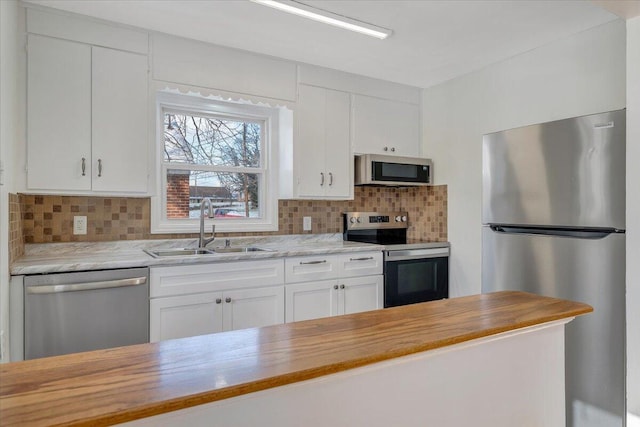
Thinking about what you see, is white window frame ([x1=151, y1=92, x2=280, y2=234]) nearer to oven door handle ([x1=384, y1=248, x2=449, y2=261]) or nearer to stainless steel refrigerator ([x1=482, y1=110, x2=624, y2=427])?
oven door handle ([x1=384, y1=248, x2=449, y2=261])

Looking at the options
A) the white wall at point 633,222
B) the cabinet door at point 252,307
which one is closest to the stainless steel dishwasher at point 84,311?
the cabinet door at point 252,307

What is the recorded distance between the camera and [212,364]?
2.44ft

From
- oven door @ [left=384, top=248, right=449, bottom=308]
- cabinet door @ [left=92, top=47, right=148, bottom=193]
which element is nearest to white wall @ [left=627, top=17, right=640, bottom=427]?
oven door @ [left=384, top=248, right=449, bottom=308]

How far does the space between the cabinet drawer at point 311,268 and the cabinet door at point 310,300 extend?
4cm

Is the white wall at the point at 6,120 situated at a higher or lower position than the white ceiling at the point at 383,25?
lower

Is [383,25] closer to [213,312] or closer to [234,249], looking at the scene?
[234,249]

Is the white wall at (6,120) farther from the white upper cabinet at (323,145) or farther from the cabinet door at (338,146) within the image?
the cabinet door at (338,146)

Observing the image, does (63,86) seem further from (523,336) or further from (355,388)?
(523,336)

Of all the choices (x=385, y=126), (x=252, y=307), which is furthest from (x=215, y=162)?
(x=385, y=126)

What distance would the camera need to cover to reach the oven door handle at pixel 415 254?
3.15 m

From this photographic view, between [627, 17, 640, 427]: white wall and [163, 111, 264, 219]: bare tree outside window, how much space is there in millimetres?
2427

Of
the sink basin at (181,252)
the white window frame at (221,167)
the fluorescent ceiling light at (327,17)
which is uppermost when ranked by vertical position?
the fluorescent ceiling light at (327,17)

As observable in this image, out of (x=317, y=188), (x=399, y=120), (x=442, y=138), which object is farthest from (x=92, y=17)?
(x=442, y=138)

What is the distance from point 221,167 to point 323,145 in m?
0.83
